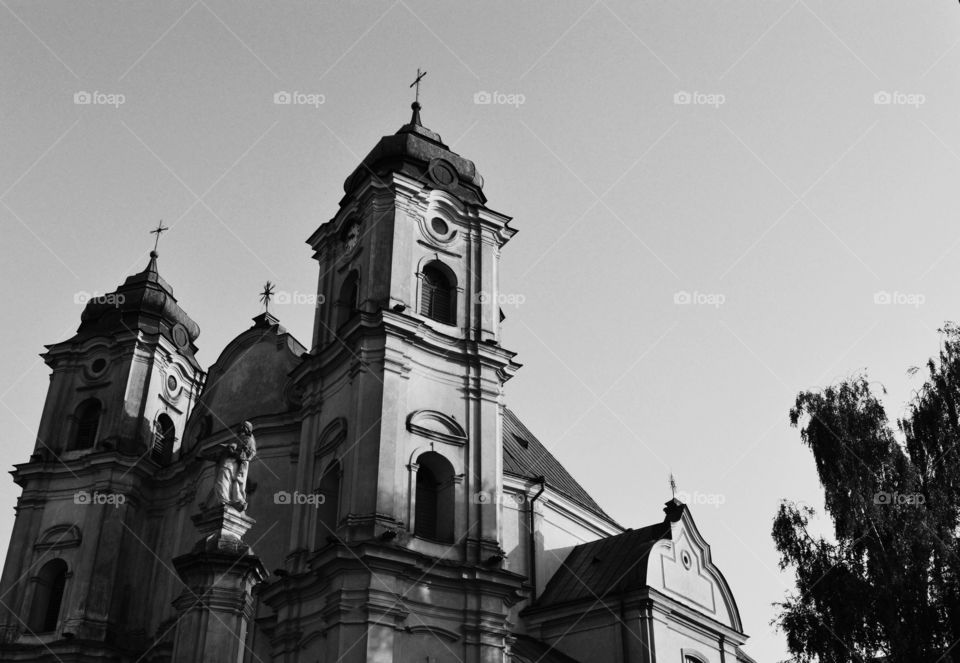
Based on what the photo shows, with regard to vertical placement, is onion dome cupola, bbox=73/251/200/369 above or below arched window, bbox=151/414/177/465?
above

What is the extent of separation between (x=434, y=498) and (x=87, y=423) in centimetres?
1262

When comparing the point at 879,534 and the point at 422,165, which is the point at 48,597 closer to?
the point at 422,165

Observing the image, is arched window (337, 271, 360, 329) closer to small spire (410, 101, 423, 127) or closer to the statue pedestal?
small spire (410, 101, 423, 127)

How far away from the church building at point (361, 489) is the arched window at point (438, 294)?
0.04 meters

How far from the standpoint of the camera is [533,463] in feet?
87.5

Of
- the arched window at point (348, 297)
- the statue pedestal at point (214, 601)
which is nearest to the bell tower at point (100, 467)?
the arched window at point (348, 297)

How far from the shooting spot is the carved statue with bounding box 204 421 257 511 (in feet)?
43.8

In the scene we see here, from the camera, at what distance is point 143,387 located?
88.3ft

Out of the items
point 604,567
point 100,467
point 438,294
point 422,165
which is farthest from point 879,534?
point 100,467

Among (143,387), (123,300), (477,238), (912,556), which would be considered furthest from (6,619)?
(912,556)

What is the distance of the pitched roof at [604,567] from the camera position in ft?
71.7

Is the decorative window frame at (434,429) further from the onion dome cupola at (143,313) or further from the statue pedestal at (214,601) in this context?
the onion dome cupola at (143,313)

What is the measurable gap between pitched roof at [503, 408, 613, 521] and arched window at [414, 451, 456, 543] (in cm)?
473

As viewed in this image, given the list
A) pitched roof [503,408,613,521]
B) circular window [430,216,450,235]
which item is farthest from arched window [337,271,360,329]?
pitched roof [503,408,613,521]
